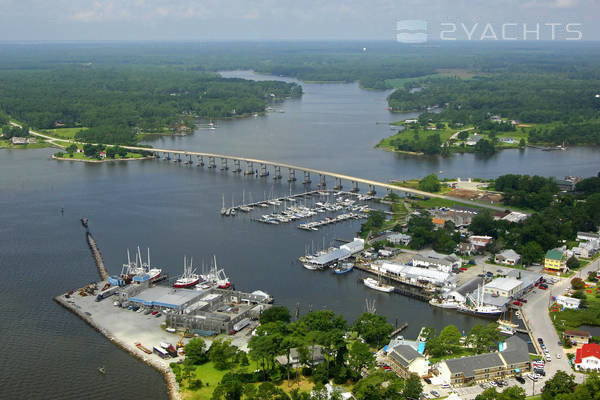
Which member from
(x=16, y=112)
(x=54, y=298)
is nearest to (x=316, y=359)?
(x=54, y=298)

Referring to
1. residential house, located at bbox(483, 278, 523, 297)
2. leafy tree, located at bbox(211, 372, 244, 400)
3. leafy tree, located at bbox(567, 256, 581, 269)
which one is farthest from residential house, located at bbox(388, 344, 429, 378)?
leafy tree, located at bbox(567, 256, 581, 269)

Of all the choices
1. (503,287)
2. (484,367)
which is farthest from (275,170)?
(484,367)

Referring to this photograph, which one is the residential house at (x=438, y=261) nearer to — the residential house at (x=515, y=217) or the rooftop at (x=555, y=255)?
the rooftop at (x=555, y=255)

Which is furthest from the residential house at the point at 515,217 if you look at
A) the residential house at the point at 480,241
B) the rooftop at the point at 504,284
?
the rooftop at the point at 504,284

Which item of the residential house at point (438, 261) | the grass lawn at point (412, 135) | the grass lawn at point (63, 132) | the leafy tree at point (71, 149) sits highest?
the grass lawn at point (63, 132)

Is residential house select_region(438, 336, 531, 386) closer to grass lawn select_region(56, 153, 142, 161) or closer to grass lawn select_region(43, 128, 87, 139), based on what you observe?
grass lawn select_region(56, 153, 142, 161)

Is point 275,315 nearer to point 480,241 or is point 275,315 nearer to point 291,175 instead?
point 480,241
